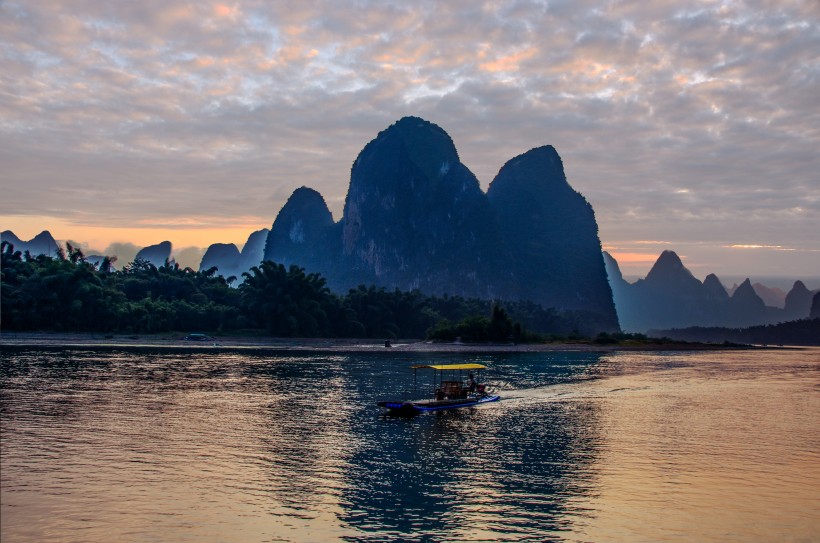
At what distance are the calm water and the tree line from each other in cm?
5070

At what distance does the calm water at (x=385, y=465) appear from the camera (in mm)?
19906

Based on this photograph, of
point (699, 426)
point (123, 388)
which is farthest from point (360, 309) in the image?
point (699, 426)

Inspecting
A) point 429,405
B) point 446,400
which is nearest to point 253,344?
point 446,400

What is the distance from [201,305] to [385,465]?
323 ft

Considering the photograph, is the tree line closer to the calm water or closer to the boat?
the calm water

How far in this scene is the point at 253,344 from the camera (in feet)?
345

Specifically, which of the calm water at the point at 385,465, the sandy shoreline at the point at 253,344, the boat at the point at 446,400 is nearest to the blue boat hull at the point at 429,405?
the boat at the point at 446,400

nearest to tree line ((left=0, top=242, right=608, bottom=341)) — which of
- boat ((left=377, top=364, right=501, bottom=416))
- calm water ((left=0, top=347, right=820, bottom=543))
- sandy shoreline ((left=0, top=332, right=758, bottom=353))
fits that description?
sandy shoreline ((left=0, top=332, right=758, bottom=353))

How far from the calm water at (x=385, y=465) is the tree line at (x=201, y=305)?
5070 cm

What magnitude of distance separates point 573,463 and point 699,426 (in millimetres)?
13717

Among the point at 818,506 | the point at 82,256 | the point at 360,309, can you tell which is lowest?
the point at 818,506

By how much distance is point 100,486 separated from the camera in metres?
22.8

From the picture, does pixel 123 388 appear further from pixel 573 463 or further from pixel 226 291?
pixel 226 291

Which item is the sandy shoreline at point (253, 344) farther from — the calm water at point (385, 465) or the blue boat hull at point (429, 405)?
the blue boat hull at point (429, 405)
